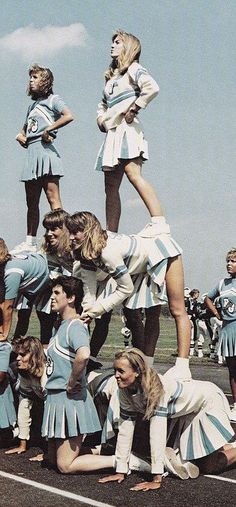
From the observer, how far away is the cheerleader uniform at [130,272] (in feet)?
20.9

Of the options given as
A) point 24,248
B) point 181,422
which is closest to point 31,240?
point 24,248

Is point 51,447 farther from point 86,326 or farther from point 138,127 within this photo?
point 138,127

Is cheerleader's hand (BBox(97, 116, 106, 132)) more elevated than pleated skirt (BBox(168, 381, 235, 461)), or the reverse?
cheerleader's hand (BBox(97, 116, 106, 132))

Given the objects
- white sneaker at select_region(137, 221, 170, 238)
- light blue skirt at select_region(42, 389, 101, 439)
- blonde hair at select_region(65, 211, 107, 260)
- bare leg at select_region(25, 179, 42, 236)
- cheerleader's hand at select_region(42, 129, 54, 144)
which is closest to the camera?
light blue skirt at select_region(42, 389, 101, 439)

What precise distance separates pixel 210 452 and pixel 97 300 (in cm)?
150

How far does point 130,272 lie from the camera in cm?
666

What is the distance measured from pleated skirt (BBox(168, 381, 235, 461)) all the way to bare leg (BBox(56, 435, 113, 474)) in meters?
0.58

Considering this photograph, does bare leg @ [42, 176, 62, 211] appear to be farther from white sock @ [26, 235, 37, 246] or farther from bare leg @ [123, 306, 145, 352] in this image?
bare leg @ [123, 306, 145, 352]

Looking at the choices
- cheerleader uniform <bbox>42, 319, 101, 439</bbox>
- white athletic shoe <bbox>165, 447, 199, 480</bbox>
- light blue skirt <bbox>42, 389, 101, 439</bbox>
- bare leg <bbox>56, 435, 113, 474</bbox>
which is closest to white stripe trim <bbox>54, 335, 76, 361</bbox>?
cheerleader uniform <bbox>42, 319, 101, 439</bbox>

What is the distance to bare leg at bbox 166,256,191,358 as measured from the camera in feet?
21.6

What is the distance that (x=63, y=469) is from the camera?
19.6 ft

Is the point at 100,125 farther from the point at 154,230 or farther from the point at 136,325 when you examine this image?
the point at 136,325

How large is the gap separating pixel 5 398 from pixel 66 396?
1059mm

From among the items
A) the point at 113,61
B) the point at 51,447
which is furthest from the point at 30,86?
the point at 51,447
